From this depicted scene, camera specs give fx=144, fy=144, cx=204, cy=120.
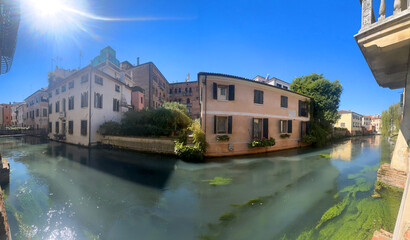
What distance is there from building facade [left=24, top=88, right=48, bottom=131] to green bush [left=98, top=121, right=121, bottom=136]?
1607 cm

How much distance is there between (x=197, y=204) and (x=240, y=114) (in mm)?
7724

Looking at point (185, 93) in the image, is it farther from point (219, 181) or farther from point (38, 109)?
point (219, 181)

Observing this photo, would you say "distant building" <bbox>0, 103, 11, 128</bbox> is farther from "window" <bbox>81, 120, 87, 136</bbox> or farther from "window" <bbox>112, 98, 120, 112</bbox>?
"window" <bbox>112, 98, 120, 112</bbox>

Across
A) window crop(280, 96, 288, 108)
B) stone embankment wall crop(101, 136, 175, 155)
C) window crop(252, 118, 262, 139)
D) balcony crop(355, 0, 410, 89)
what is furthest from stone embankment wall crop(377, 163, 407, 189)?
stone embankment wall crop(101, 136, 175, 155)

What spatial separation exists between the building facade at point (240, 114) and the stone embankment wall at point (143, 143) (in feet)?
9.99

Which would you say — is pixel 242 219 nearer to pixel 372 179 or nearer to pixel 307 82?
pixel 372 179

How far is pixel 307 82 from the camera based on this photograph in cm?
1802

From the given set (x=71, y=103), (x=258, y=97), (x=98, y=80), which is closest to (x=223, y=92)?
(x=258, y=97)

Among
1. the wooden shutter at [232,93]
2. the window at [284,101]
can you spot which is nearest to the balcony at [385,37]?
the wooden shutter at [232,93]

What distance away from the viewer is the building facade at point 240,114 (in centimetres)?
995

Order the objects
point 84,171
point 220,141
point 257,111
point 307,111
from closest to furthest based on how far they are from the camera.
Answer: point 84,171 → point 220,141 → point 257,111 → point 307,111

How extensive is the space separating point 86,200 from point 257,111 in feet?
36.1

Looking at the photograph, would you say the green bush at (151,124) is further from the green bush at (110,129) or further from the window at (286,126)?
the window at (286,126)

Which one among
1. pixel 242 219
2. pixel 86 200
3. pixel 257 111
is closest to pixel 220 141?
pixel 257 111
